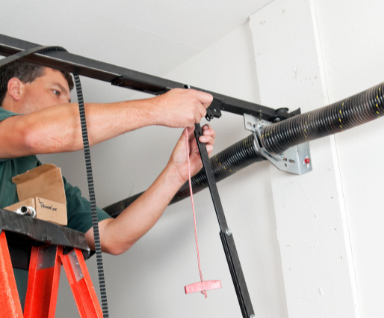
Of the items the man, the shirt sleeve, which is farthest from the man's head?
the shirt sleeve

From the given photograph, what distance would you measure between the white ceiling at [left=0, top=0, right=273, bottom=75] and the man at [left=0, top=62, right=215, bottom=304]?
0.18 m

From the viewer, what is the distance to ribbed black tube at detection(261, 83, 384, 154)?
4.17 feet

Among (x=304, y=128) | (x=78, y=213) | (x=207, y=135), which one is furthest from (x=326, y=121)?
(x=78, y=213)

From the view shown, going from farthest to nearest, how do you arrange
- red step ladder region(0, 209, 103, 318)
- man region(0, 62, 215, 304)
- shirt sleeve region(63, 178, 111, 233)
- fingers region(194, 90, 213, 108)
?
1. shirt sleeve region(63, 178, 111, 233)
2. fingers region(194, 90, 213, 108)
3. man region(0, 62, 215, 304)
4. red step ladder region(0, 209, 103, 318)

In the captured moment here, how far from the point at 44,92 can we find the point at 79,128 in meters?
0.62

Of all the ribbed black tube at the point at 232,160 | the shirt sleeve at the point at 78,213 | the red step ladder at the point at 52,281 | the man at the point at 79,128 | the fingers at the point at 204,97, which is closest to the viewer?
the red step ladder at the point at 52,281

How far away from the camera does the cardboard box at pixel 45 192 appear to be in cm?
116

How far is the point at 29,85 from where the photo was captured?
1811mm

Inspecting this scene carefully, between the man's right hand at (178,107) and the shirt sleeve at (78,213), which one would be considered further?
the shirt sleeve at (78,213)

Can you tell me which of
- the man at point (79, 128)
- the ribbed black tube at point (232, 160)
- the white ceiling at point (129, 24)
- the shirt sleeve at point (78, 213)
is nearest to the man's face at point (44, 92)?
the man at point (79, 128)

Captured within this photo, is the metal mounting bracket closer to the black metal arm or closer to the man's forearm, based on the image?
the black metal arm

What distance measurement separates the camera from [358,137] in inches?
57.6

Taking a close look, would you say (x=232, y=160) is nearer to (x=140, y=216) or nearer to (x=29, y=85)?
(x=140, y=216)

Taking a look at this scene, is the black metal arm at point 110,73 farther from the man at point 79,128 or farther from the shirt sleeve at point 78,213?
the shirt sleeve at point 78,213
